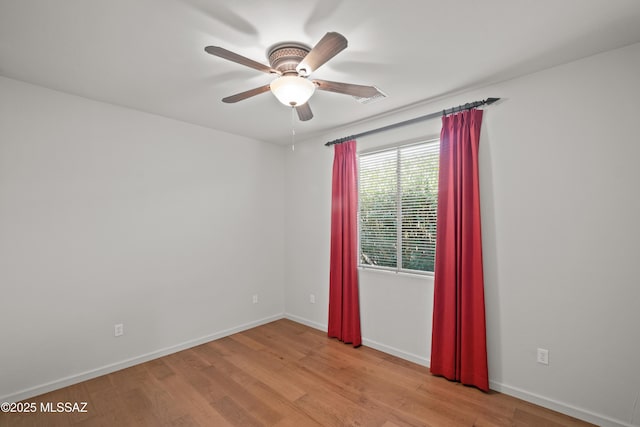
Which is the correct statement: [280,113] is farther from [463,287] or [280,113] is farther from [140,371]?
[140,371]

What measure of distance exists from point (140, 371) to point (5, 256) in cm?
152

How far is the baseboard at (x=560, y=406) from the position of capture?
1.94m

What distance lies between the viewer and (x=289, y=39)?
72.1 inches

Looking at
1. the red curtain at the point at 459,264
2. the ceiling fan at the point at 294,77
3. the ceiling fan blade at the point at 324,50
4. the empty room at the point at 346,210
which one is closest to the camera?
the ceiling fan blade at the point at 324,50

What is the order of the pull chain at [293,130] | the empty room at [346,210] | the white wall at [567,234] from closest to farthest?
the empty room at [346,210], the white wall at [567,234], the pull chain at [293,130]

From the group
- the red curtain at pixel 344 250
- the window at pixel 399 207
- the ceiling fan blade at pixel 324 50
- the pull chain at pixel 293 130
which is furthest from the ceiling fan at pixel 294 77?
the red curtain at pixel 344 250

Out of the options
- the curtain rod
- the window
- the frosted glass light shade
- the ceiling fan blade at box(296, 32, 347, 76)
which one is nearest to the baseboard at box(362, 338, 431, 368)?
the window

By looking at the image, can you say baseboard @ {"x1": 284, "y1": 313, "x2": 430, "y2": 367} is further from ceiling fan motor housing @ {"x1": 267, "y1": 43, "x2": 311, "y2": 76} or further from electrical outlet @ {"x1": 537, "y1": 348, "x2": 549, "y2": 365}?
ceiling fan motor housing @ {"x1": 267, "y1": 43, "x2": 311, "y2": 76}

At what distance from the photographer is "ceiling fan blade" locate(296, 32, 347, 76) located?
1.40 meters

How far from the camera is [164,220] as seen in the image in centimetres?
316

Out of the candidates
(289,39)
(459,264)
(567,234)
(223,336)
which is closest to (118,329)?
(223,336)

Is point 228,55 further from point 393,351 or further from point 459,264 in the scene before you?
point 393,351

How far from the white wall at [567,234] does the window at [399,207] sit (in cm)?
50
